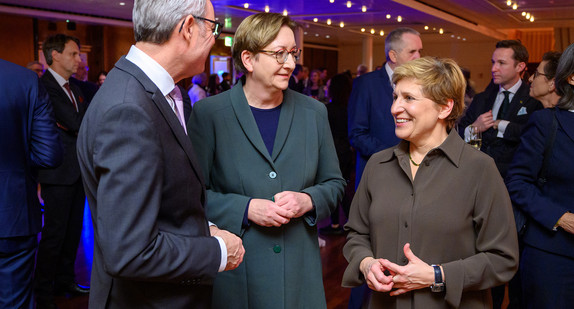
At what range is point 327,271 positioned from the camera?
14.9 ft

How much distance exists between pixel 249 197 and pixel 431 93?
794 millimetres

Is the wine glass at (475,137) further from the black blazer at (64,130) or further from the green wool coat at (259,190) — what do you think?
the black blazer at (64,130)

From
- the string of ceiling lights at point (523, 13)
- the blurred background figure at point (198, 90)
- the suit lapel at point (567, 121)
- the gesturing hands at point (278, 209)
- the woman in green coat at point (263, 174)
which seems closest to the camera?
the gesturing hands at point (278, 209)

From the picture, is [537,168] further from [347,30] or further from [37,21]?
[347,30]

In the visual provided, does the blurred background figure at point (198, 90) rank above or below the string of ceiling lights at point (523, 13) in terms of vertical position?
below

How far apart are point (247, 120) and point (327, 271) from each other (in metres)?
2.77

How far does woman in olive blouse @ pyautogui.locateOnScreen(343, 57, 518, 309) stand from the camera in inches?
66.7

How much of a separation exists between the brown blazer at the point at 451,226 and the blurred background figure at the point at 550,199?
689mm

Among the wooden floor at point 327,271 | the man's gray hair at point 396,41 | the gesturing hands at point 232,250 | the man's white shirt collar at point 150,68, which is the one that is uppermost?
the man's gray hair at point 396,41

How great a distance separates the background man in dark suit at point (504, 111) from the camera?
3.49m

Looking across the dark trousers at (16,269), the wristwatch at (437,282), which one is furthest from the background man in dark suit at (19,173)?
the wristwatch at (437,282)

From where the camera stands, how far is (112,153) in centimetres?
123

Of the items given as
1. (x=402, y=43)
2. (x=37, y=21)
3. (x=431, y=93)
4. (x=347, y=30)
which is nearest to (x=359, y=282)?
(x=431, y=93)

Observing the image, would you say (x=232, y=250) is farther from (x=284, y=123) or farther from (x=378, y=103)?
(x=378, y=103)
